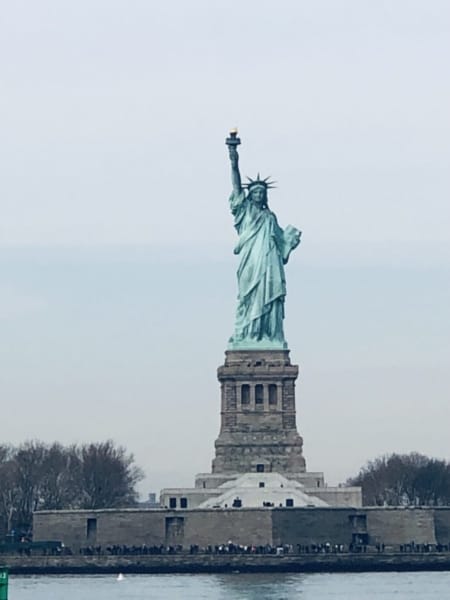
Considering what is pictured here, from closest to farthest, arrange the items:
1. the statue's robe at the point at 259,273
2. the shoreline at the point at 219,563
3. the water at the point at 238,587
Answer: the water at the point at 238,587 < the shoreline at the point at 219,563 < the statue's robe at the point at 259,273

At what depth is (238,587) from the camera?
87.4 m

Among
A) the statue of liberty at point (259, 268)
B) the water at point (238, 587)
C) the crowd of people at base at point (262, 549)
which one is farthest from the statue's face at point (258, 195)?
the water at point (238, 587)

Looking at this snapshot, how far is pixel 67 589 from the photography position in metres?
88.6

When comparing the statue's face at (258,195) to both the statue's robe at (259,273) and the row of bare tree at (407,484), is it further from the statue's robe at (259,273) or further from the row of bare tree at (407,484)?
the row of bare tree at (407,484)

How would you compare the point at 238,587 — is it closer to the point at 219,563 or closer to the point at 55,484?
the point at 219,563

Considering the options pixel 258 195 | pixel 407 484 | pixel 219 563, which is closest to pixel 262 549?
pixel 219 563

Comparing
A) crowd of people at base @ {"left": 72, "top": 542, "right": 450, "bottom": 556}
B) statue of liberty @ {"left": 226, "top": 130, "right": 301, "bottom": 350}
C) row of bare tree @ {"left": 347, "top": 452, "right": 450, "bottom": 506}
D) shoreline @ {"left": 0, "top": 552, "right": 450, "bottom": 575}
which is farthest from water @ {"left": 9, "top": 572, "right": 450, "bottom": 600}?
row of bare tree @ {"left": 347, "top": 452, "right": 450, "bottom": 506}

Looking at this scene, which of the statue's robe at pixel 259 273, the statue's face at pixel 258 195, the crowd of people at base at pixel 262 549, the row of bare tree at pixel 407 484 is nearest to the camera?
the crowd of people at base at pixel 262 549

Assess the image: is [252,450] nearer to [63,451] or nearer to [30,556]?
[30,556]

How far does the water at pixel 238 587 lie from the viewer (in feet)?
271

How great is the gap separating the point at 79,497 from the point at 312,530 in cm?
1951

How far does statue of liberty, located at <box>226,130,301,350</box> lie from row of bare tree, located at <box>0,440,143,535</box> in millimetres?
13437

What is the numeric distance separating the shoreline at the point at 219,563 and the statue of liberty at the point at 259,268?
11318 mm

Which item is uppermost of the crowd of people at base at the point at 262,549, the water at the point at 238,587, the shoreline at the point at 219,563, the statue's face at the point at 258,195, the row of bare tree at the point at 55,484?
the statue's face at the point at 258,195
